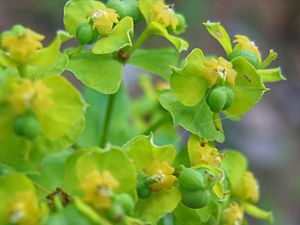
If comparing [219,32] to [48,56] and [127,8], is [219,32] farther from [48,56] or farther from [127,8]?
[48,56]

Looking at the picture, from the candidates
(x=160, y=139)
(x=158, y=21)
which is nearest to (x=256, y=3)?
(x=160, y=139)

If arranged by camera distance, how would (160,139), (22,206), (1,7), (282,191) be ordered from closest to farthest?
(22,206), (160,139), (282,191), (1,7)

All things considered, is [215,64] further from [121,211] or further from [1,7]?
[1,7]

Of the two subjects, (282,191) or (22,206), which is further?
(282,191)

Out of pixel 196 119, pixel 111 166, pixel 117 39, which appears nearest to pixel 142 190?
pixel 111 166

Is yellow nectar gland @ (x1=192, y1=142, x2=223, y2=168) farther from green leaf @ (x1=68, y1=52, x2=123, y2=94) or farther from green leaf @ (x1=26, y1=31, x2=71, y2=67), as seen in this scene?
green leaf @ (x1=26, y1=31, x2=71, y2=67)

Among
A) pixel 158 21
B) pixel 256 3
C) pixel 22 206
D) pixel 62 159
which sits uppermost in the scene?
pixel 158 21
